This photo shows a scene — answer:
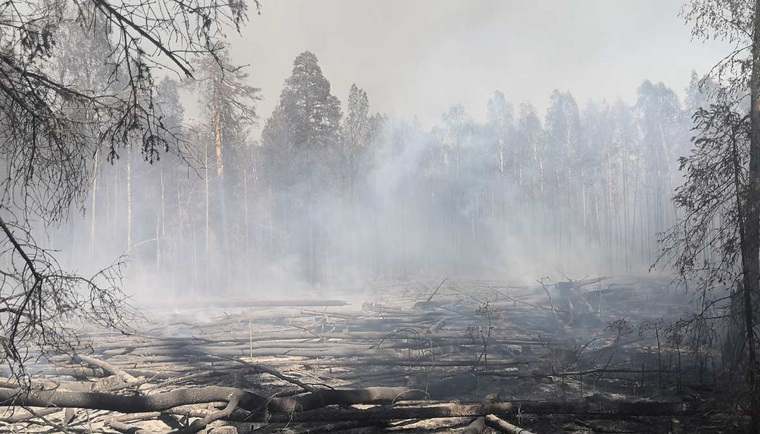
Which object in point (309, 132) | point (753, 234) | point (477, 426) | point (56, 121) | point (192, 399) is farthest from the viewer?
point (309, 132)

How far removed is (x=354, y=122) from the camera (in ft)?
140

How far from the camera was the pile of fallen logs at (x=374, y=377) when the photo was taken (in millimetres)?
5762

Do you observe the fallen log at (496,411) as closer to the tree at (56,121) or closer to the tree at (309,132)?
the tree at (56,121)

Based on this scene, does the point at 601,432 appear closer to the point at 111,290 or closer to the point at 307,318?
the point at 111,290

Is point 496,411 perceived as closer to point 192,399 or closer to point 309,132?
point 192,399

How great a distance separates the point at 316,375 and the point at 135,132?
7.47m

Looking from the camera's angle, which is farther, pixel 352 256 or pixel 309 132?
pixel 352 256

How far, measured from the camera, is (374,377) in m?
9.41

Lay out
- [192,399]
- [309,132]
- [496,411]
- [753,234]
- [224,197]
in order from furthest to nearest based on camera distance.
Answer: [224,197] → [309,132] → [753,234] → [496,411] → [192,399]

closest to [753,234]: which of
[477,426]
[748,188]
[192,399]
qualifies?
[748,188]

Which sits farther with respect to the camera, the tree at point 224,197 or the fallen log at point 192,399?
the tree at point 224,197

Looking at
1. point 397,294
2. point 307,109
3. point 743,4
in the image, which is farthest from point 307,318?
point 307,109

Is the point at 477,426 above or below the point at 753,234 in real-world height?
below

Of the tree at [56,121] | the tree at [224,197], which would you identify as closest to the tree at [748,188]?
the tree at [56,121]
